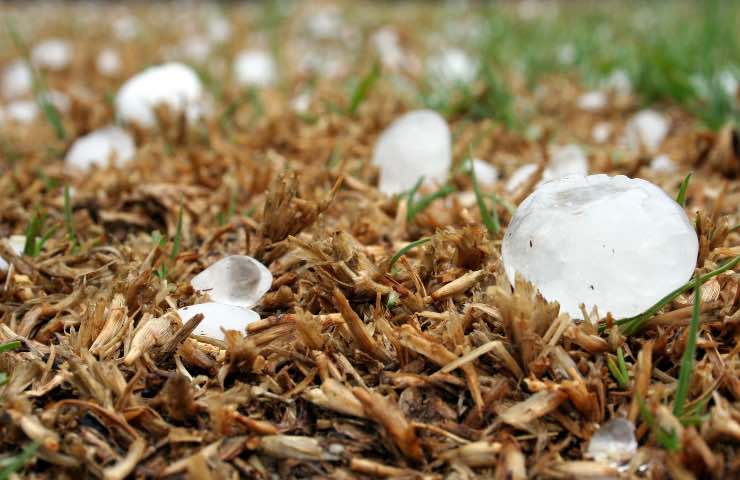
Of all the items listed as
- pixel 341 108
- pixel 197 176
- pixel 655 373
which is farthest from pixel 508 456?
pixel 341 108

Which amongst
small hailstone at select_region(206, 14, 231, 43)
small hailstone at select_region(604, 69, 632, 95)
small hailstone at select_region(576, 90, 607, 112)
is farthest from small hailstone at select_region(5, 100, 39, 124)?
small hailstone at select_region(604, 69, 632, 95)

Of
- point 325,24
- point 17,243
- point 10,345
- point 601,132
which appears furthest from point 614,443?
point 325,24

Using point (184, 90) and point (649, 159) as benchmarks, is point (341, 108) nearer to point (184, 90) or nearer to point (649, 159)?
point (184, 90)

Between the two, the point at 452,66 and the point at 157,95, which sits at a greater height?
the point at 157,95

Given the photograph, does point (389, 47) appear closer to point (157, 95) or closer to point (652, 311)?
point (157, 95)

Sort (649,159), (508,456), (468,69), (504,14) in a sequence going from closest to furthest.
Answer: (508,456)
(649,159)
(468,69)
(504,14)

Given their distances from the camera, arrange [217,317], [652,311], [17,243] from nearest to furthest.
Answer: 1. [652,311]
2. [217,317]
3. [17,243]

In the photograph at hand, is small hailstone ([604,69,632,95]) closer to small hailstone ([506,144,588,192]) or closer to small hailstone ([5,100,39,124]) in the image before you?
small hailstone ([506,144,588,192])
